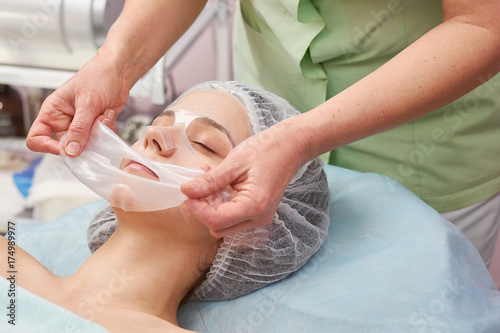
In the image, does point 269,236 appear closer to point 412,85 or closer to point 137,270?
point 137,270

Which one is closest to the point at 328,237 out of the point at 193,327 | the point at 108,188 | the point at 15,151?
the point at 193,327

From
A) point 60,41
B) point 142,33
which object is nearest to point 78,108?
point 142,33

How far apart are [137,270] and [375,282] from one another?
0.49 metres

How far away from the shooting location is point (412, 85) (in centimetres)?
98

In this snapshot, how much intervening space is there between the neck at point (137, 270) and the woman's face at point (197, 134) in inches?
5.2

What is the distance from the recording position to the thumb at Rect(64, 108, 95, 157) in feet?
3.62

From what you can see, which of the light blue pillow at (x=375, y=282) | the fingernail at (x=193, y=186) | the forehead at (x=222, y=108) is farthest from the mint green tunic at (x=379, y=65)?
the fingernail at (x=193, y=186)

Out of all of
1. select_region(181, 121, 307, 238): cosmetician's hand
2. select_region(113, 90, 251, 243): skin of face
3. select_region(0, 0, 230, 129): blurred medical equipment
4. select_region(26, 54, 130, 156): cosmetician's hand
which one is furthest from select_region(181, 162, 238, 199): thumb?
select_region(0, 0, 230, 129): blurred medical equipment

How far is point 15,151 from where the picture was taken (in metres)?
2.68

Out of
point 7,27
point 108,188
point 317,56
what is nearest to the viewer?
point 108,188

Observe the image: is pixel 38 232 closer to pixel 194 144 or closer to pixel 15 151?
pixel 194 144

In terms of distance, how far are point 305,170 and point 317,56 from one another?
276mm

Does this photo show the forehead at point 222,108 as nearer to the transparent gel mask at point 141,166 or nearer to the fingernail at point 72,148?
the transparent gel mask at point 141,166

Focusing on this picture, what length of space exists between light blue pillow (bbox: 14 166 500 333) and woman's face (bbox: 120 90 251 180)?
0.33 metres
